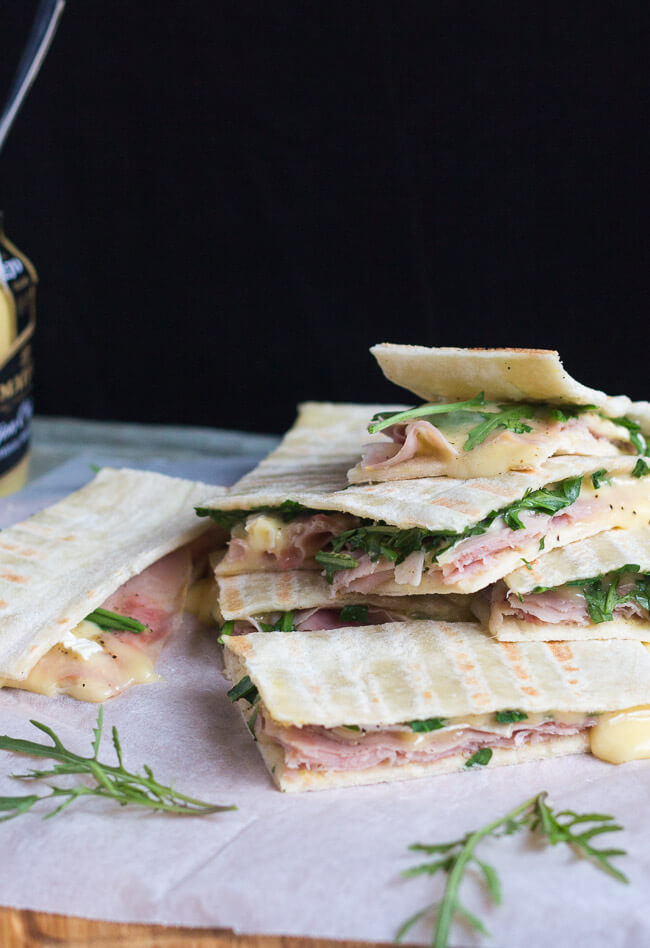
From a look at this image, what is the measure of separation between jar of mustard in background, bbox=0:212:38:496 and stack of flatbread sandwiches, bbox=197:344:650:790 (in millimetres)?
1244

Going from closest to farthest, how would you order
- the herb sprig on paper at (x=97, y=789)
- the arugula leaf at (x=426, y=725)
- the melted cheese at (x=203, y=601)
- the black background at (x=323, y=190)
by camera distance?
1. the herb sprig on paper at (x=97, y=789)
2. the arugula leaf at (x=426, y=725)
3. the melted cheese at (x=203, y=601)
4. the black background at (x=323, y=190)

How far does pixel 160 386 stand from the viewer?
5270 millimetres

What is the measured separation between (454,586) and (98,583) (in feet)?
3.33

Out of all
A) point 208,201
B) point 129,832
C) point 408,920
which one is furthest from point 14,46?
point 408,920

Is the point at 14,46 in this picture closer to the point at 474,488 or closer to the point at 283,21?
the point at 283,21

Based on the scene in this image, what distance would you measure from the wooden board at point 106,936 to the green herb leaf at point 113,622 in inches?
40.5

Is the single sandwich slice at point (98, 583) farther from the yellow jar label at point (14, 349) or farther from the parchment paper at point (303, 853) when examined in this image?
the yellow jar label at point (14, 349)

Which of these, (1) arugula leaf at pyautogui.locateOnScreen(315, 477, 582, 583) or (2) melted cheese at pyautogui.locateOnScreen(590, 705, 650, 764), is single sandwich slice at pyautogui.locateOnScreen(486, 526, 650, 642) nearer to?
(1) arugula leaf at pyautogui.locateOnScreen(315, 477, 582, 583)

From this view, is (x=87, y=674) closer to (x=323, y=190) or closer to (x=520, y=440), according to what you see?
(x=520, y=440)

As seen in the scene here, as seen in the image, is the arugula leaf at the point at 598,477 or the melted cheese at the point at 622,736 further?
the arugula leaf at the point at 598,477

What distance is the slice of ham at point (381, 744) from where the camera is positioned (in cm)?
218

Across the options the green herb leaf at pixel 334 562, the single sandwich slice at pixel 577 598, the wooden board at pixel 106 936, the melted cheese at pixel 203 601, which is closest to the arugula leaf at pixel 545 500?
the single sandwich slice at pixel 577 598

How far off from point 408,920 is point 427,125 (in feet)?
11.4

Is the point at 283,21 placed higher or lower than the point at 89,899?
higher
